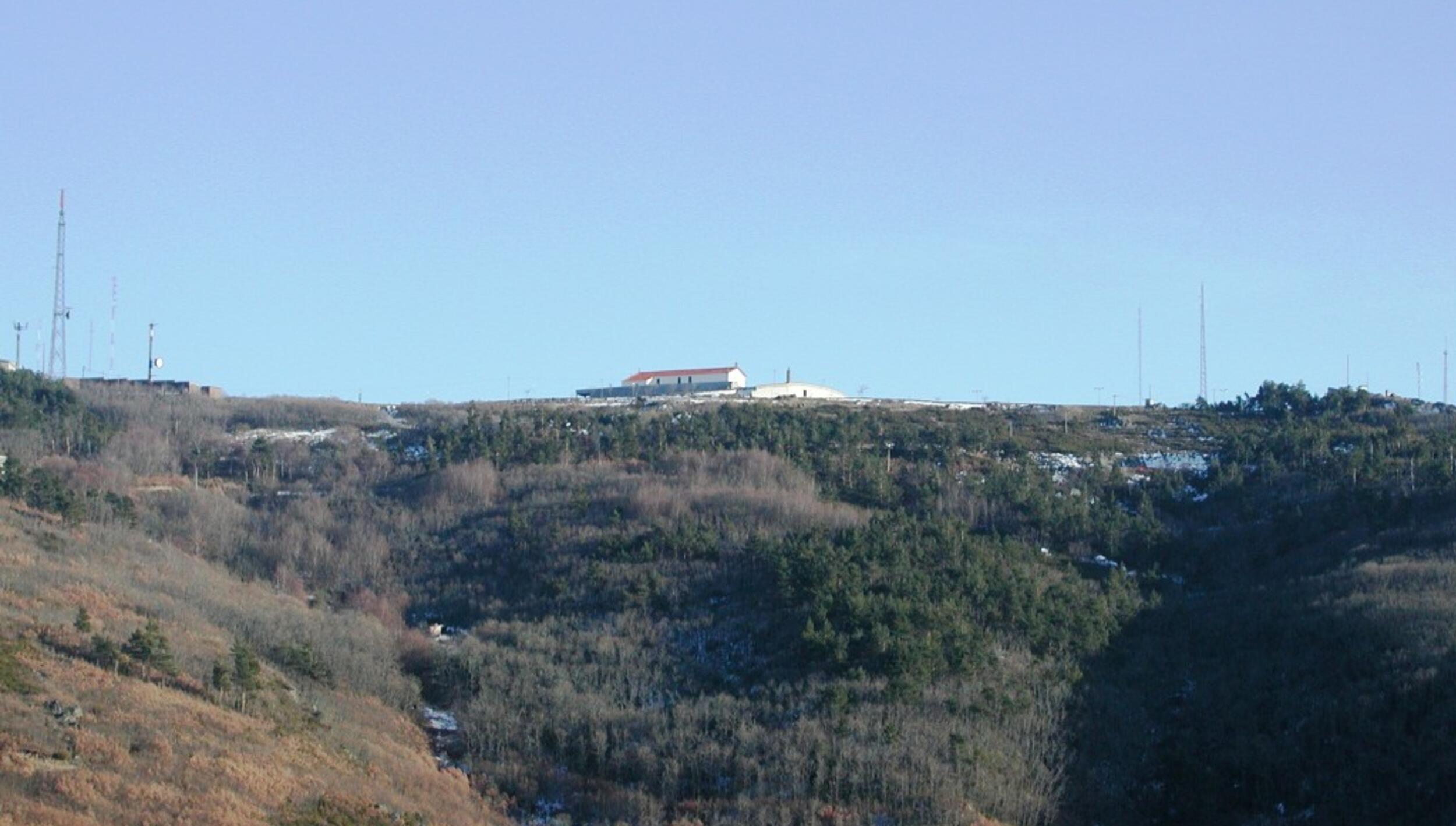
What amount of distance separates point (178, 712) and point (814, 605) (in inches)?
686

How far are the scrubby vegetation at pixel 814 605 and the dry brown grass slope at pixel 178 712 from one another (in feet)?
0.98

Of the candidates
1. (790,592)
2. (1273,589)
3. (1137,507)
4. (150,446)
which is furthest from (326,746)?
(150,446)

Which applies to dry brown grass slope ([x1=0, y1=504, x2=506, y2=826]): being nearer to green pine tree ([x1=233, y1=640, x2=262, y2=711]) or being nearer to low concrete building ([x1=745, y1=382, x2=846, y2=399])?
green pine tree ([x1=233, y1=640, x2=262, y2=711])

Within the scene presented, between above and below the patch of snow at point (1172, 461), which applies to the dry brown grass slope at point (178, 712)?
below

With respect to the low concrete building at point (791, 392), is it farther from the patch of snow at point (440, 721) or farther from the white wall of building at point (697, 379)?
the patch of snow at point (440, 721)

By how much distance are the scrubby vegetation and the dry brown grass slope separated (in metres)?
0.30

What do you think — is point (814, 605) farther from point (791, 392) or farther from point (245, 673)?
point (791, 392)

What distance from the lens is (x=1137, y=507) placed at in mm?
56281

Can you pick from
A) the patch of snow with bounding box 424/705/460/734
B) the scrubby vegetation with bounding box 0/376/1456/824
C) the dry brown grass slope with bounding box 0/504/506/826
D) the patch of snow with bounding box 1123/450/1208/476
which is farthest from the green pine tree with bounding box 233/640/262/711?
the patch of snow with bounding box 1123/450/1208/476

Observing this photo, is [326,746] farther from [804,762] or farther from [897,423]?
[897,423]

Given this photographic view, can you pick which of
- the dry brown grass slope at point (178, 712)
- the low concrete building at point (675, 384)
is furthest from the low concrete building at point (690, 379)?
the dry brown grass slope at point (178, 712)

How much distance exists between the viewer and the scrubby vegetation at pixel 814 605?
34.7m

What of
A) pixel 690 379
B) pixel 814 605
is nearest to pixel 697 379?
pixel 690 379

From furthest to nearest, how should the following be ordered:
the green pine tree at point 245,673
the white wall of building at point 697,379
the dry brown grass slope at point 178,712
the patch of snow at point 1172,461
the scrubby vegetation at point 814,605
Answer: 1. the white wall of building at point 697,379
2. the patch of snow at point 1172,461
3. the scrubby vegetation at point 814,605
4. the green pine tree at point 245,673
5. the dry brown grass slope at point 178,712
